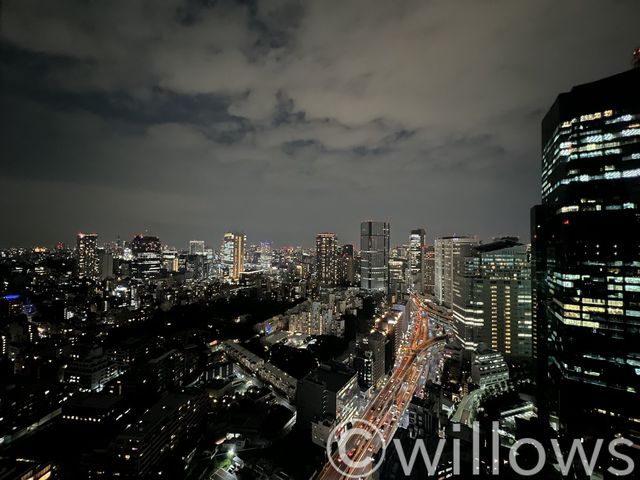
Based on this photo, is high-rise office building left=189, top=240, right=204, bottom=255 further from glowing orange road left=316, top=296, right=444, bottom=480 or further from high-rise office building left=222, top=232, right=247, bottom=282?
glowing orange road left=316, top=296, right=444, bottom=480

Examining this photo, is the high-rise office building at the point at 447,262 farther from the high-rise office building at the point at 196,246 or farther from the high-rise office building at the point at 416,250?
the high-rise office building at the point at 196,246

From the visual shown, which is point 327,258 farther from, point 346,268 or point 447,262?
point 447,262

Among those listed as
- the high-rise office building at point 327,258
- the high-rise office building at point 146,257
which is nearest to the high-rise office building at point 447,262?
the high-rise office building at point 327,258

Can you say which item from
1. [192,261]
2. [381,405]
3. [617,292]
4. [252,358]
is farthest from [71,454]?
[192,261]

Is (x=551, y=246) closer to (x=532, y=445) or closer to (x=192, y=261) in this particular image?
(x=532, y=445)

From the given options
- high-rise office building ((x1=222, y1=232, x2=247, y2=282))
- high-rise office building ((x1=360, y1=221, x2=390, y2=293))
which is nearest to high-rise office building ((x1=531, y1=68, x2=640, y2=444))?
high-rise office building ((x1=360, y1=221, x2=390, y2=293))
